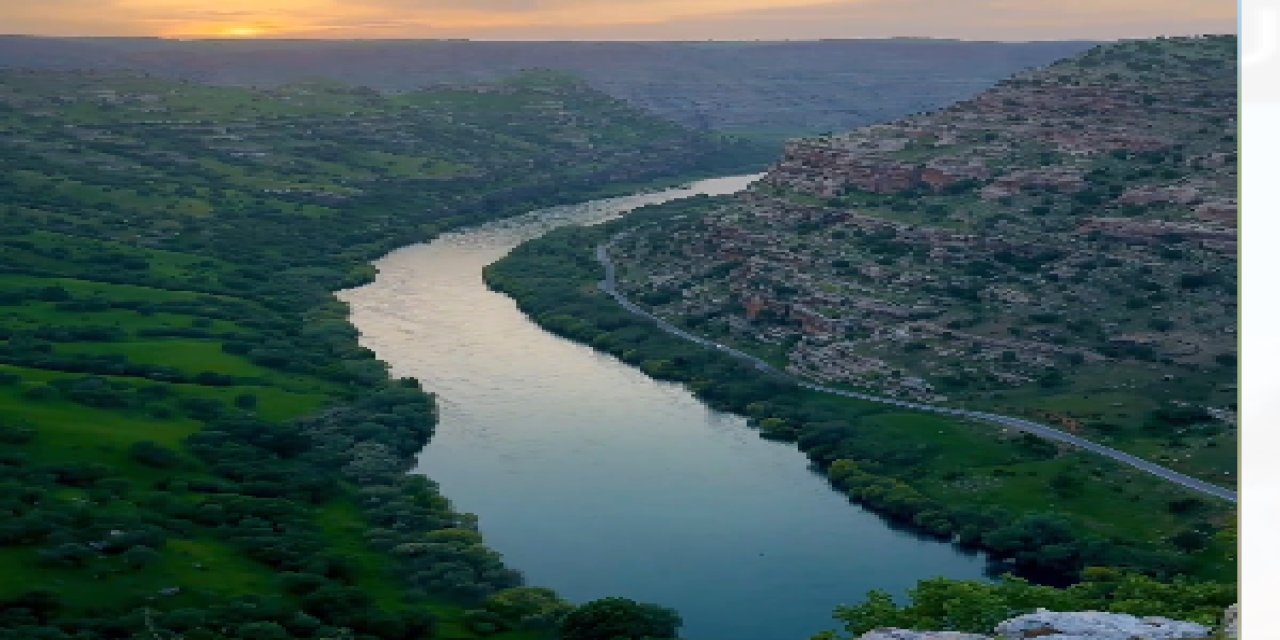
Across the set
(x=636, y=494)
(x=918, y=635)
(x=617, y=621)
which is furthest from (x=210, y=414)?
(x=918, y=635)

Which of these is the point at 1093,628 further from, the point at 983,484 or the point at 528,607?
the point at 983,484

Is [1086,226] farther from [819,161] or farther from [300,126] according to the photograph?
[300,126]

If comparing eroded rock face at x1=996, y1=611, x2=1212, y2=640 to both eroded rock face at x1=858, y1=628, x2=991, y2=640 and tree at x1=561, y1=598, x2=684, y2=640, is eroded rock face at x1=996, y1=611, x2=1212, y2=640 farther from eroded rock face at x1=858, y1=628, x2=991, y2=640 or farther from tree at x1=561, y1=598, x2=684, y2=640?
tree at x1=561, y1=598, x2=684, y2=640

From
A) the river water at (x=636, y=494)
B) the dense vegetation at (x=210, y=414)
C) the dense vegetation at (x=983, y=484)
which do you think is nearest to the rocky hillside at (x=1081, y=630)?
the river water at (x=636, y=494)

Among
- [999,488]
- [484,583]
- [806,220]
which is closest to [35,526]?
[484,583]

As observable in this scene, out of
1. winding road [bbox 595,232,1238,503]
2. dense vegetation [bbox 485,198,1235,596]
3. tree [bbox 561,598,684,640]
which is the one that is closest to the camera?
tree [bbox 561,598,684,640]

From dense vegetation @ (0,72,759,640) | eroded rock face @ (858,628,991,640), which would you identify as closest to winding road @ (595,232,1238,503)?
dense vegetation @ (0,72,759,640)
